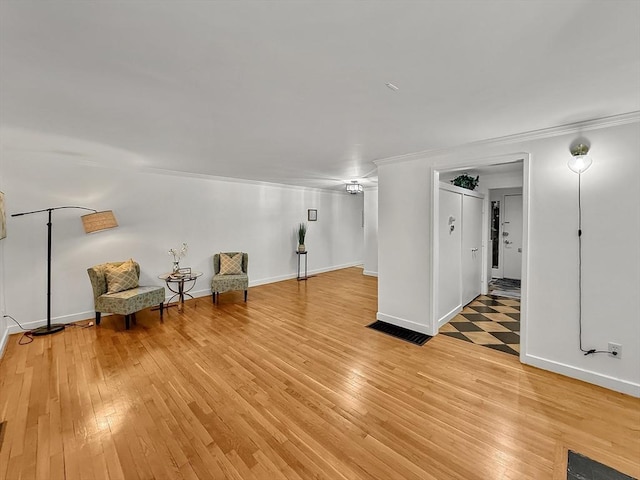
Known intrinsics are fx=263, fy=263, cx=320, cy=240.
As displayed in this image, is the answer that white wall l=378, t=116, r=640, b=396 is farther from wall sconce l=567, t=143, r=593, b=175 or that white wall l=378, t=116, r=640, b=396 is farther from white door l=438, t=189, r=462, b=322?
white door l=438, t=189, r=462, b=322

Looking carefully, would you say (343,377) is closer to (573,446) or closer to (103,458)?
(573,446)

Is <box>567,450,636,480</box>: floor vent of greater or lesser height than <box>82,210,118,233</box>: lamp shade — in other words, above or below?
below

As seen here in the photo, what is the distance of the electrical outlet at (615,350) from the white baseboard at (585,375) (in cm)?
21

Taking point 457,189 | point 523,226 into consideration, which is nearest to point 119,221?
point 457,189

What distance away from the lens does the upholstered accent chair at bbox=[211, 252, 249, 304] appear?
4918 mm

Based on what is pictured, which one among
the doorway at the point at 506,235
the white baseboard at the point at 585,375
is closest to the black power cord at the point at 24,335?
the white baseboard at the point at 585,375

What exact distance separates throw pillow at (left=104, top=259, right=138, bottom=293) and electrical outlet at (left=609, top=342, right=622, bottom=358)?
5.90 meters

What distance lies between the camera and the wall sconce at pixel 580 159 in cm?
244

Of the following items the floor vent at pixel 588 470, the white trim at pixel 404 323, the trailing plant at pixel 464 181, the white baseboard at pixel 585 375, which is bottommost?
the floor vent at pixel 588 470

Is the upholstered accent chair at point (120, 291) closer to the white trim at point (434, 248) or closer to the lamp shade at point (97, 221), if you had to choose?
the lamp shade at point (97, 221)

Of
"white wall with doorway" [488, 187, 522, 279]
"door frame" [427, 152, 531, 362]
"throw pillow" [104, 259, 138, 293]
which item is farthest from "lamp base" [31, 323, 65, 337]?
"white wall with doorway" [488, 187, 522, 279]

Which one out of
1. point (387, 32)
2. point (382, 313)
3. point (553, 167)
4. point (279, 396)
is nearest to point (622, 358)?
point (553, 167)

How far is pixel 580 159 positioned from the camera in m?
2.47

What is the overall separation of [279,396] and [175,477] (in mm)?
893
